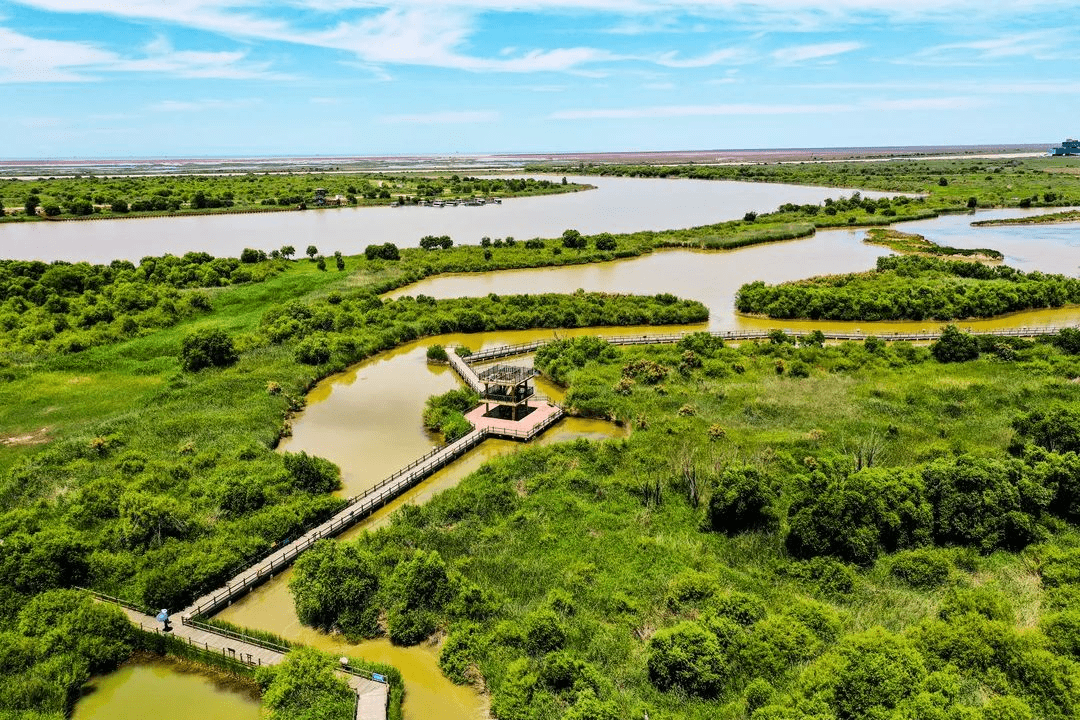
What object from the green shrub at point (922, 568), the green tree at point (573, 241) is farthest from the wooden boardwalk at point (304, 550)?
the green tree at point (573, 241)

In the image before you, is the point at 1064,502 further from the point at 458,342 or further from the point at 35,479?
the point at 35,479

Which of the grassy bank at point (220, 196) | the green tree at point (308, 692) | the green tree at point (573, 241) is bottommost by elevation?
the green tree at point (308, 692)

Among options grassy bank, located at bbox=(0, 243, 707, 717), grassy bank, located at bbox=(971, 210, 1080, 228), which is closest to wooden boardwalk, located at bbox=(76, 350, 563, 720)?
grassy bank, located at bbox=(0, 243, 707, 717)

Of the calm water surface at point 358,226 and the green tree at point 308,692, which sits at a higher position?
the calm water surface at point 358,226

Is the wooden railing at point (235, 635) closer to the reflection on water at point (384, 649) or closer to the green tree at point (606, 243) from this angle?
Result: the reflection on water at point (384, 649)

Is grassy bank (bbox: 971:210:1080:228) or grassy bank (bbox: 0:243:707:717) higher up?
grassy bank (bbox: 971:210:1080:228)

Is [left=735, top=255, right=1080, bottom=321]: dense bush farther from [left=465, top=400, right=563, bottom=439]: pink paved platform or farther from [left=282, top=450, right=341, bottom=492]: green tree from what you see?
[left=282, top=450, right=341, bottom=492]: green tree

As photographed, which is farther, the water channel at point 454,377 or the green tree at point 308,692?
the water channel at point 454,377
